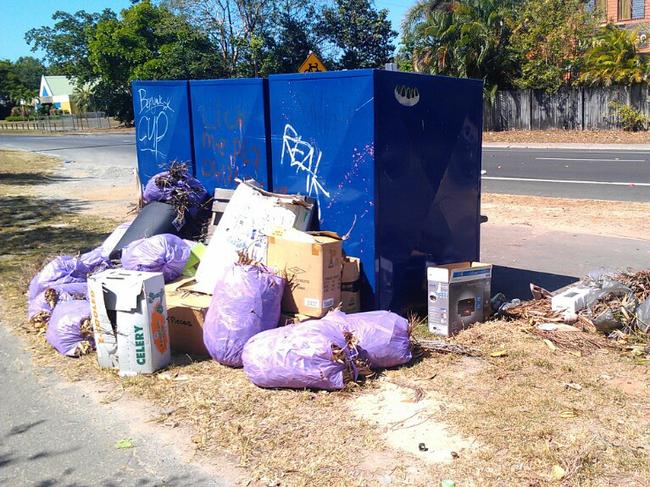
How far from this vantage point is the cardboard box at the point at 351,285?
213 inches

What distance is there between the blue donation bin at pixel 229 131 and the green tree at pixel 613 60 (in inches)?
1004

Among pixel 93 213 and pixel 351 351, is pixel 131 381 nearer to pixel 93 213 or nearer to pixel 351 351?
pixel 351 351

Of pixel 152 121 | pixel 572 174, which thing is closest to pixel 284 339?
pixel 152 121

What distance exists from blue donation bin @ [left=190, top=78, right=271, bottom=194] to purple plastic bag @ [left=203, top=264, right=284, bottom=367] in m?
1.60

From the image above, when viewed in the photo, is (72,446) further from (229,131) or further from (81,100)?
(81,100)

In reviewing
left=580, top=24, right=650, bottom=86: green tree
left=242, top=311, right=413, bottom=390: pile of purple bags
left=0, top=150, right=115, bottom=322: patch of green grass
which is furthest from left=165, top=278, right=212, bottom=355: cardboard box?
left=580, top=24, right=650, bottom=86: green tree

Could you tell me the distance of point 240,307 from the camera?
4.81m

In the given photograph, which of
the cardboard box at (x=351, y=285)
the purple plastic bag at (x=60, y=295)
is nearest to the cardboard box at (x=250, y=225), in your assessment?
the cardboard box at (x=351, y=285)

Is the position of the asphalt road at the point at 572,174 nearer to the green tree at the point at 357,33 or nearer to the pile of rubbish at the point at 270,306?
the pile of rubbish at the point at 270,306

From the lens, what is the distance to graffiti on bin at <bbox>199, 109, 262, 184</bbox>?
643cm

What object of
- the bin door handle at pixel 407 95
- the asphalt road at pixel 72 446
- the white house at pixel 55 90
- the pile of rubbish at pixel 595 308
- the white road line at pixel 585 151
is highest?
the white house at pixel 55 90

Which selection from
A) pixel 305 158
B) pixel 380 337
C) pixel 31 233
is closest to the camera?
pixel 380 337

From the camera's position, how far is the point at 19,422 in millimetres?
4227

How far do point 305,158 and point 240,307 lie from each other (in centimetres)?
167
